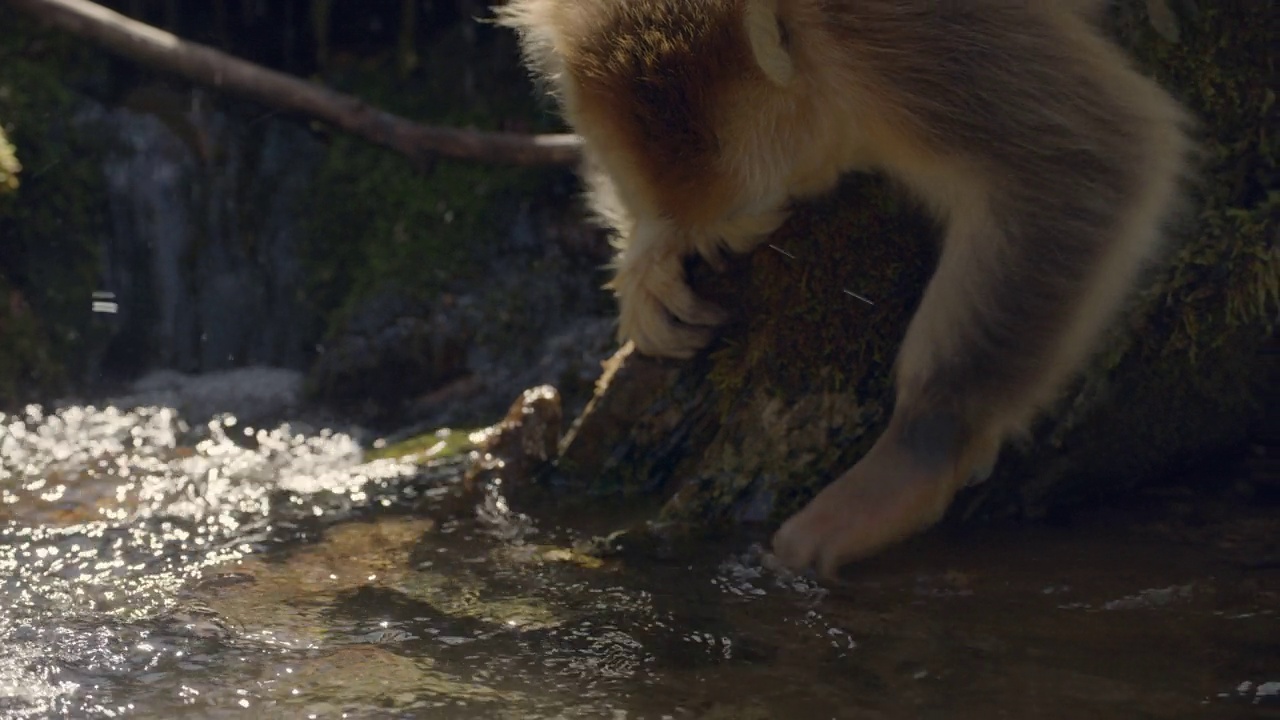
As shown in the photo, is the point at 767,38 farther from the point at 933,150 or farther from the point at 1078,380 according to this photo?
the point at 1078,380

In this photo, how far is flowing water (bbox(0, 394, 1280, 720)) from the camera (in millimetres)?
2453

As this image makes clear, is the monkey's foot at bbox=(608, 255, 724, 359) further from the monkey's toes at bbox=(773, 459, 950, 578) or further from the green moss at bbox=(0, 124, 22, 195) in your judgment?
the green moss at bbox=(0, 124, 22, 195)

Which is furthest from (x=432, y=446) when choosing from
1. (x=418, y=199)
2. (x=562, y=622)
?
(x=562, y=622)

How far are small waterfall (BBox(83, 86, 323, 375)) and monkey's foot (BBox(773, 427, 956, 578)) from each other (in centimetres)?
360

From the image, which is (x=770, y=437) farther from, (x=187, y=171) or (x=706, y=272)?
(x=187, y=171)

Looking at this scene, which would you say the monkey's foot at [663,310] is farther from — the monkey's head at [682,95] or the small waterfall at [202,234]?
the small waterfall at [202,234]

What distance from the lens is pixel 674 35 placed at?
2875 mm

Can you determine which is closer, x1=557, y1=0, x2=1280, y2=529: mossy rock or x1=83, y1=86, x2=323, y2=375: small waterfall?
x1=557, y1=0, x2=1280, y2=529: mossy rock

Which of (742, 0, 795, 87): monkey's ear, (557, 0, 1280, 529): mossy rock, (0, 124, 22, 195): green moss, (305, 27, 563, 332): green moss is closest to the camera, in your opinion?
(742, 0, 795, 87): monkey's ear

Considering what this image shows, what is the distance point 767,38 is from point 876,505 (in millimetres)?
1025

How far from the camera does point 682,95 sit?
9.52 feet

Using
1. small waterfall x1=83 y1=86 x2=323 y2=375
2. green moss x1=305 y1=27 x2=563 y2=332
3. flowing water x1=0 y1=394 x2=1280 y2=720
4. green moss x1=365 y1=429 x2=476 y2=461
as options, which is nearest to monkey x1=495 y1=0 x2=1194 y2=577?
flowing water x1=0 y1=394 x2=1280 y2=720

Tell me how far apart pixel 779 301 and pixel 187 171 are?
3.79 m

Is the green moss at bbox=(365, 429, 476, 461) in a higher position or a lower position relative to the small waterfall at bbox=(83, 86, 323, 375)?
lower
